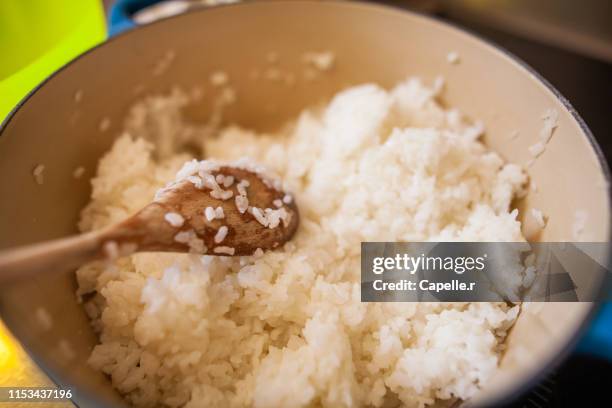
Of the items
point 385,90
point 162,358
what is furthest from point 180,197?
point 385,90

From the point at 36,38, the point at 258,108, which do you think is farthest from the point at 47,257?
the point at 258,108

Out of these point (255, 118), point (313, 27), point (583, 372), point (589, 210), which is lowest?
point (583, 372)

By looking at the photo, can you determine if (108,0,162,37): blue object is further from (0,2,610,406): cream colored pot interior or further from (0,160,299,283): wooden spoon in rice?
(0,160,299,283): wooden spoon in rice

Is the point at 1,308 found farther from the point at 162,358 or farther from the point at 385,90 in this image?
the point at 385,90

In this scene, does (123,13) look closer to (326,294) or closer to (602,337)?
(326,294)

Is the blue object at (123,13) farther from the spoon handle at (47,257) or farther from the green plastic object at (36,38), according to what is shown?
the spoon handle at (47,257)

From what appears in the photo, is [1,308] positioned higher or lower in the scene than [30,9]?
lower
